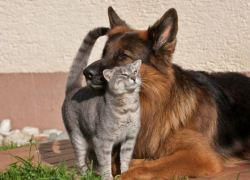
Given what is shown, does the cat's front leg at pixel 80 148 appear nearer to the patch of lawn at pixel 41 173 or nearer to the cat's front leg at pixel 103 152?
the patch of lawn at pixel 41 173

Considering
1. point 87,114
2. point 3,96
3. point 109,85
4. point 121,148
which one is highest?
point 109,85

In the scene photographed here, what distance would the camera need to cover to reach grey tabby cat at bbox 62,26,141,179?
15.9 feet

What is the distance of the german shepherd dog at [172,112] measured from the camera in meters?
5.52

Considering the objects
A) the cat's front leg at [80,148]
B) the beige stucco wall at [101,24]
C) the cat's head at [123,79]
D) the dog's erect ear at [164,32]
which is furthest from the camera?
the beige stucco wall at [101,24]

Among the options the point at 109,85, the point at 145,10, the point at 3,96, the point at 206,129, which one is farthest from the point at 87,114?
the point at 3,96

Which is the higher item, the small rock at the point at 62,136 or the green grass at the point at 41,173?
the green grass at the point at 41,173

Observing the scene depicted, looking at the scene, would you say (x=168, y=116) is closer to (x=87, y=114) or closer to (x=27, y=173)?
(x=87, y=114)

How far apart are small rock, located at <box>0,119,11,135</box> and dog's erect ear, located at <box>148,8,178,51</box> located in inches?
176

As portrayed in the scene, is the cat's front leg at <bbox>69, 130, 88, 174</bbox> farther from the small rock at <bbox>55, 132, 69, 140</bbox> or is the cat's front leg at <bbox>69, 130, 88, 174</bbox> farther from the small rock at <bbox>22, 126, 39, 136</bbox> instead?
the small rock at <bbox>22, 126, 39, 136</bbox>

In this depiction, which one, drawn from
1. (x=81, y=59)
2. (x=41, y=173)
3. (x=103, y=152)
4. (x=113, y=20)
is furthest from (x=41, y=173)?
(x=113, y=20)

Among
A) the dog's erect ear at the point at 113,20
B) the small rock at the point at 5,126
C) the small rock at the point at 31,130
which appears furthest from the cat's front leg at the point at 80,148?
the small rock at the point at 5,126

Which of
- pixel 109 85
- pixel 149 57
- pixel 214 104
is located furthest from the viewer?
pixel 214 104

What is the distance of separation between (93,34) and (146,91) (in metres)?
0.79

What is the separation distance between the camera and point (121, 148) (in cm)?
→ 524
